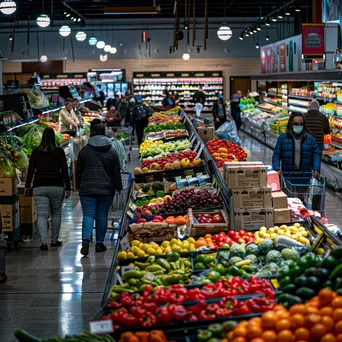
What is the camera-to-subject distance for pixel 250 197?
6.10 m

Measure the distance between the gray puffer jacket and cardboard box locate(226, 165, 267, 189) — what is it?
83.1 inches

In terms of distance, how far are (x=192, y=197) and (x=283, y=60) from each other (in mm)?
17297

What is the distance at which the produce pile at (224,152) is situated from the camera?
920 cm

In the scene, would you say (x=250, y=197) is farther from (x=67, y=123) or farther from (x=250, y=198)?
(x=67, y=123)

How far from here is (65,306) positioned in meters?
6.32

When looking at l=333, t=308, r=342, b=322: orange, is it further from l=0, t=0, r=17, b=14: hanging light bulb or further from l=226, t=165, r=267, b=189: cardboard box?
l=0, t=0, r=17, b=14: hanging light bulb

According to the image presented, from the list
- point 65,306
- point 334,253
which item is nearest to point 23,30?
point 65,306

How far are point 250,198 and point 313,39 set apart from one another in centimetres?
1270

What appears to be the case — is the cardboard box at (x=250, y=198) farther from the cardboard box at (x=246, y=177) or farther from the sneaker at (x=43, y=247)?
the sneaker at (x=43, y=247)

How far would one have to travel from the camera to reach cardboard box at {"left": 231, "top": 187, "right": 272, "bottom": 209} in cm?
609

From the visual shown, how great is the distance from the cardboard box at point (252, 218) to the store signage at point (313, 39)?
41.3 feet

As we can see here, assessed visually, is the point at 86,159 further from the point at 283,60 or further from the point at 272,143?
the point at 283,60

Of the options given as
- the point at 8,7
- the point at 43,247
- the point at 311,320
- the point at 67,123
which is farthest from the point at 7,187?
the point at 8,7

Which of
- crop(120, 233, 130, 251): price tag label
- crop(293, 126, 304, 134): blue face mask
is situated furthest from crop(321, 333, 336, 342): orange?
crop(293, 126, 304, 134): blue face mask
